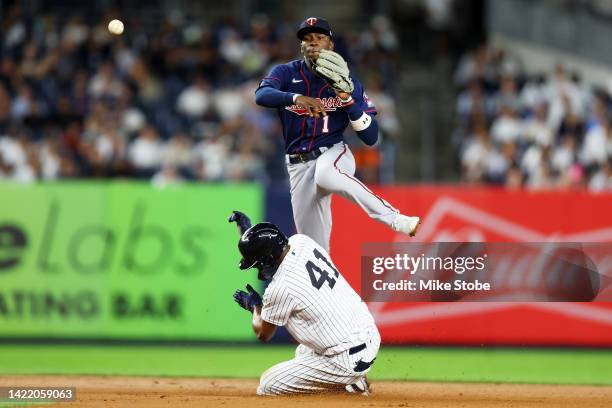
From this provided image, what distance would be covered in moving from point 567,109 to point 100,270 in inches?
316

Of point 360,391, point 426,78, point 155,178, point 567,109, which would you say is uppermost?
point 426,78

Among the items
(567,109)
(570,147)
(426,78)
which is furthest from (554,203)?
(426,78)

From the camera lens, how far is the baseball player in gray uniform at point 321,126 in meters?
9.19

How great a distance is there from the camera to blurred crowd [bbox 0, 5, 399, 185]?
56.5 feet

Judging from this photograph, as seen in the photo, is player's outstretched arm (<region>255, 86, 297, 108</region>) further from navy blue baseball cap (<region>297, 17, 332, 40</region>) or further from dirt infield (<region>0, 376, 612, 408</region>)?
dirt infield (<region>0, 376, 612, 408</region>)

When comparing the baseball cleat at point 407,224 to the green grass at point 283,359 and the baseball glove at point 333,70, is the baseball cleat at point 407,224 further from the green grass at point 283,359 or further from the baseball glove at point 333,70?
the green grass at point 283,359

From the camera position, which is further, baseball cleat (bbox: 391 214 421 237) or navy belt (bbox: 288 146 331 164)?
navy belt (bbox: 288 146 331 164)

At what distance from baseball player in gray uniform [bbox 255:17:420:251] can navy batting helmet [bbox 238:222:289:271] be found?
899 mm

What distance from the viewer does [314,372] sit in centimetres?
908

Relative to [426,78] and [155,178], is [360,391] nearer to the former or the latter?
[155,178]

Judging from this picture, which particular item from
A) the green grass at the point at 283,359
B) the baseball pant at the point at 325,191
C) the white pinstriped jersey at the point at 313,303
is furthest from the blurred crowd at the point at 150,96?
the white pinstriped jersey at the point at 313,303

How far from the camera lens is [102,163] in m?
17.1

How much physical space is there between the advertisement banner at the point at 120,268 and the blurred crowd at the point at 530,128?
4788mm

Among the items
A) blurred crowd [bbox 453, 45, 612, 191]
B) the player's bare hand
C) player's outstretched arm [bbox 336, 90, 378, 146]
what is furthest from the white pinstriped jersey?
blurred crowd [bbox 453, 45, 612, 191]
